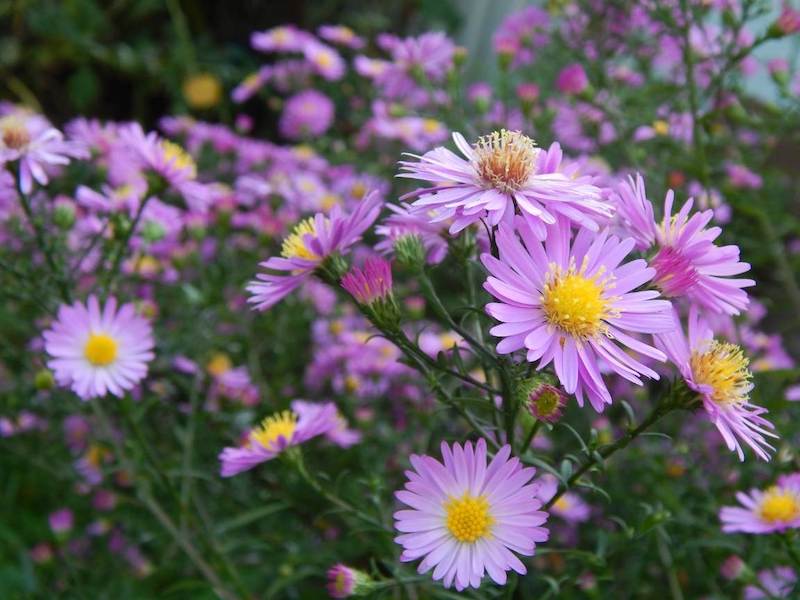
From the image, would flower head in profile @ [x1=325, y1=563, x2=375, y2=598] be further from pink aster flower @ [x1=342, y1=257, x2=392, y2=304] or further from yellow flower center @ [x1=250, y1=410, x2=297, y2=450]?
pink aster flower @ [x1=342, y1=257, x2=392, y2=304]

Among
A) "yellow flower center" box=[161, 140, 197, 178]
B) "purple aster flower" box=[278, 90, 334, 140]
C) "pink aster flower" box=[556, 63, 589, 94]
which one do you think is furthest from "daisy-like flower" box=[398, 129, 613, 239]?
"purple aster flower" box=[278, 90, 334, 140]

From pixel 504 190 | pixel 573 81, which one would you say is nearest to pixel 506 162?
pixel 504 190

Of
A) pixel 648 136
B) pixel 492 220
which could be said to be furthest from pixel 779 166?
pixel 492 220

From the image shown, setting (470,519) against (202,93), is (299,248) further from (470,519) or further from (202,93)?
(202,93)

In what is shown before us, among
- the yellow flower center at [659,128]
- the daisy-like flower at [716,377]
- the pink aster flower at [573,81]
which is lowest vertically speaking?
the daisy-like flower at [716,377]

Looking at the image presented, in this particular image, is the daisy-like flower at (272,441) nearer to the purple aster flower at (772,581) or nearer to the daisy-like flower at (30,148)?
the daisy-like flower at (30,148)

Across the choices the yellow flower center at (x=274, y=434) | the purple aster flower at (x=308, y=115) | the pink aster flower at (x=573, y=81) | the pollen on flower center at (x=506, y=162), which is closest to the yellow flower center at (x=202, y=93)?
the purple aster flower at (x=308, y=115)

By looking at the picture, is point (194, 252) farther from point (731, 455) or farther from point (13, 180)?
point (731, 455)
